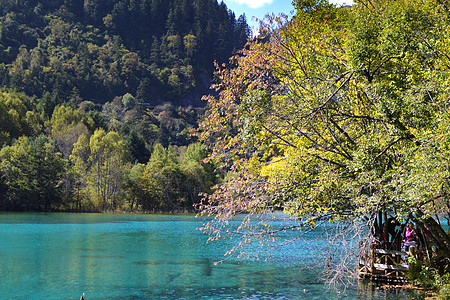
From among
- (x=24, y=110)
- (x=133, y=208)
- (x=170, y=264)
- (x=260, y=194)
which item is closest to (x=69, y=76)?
(x=24, y=110)

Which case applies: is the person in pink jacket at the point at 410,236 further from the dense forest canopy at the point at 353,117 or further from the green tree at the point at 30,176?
the green tree at the point at 30,176

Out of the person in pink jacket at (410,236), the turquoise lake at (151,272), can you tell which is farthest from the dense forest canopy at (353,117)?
the turquoise lake at (151,272)

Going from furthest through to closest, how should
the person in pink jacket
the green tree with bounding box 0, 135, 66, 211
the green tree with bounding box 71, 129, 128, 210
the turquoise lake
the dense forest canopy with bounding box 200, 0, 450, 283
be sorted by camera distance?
the green tree with bounding box 71, 129, 128, 210, the green tree with bounding box 0, 135, 66, 211, the turquoise lake, the person in pink jacket, the dense forest canopy with bounding box 200, 0, 450, 283

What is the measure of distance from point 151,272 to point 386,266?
11905 millimetres

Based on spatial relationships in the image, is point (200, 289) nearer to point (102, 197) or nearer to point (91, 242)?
point (91, 242)

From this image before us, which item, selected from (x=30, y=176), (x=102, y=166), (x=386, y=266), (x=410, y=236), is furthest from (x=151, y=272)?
(x=102, y=166)

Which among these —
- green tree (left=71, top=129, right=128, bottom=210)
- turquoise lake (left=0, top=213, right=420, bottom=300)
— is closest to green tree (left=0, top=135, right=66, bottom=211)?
green tree (left=71, top=129, right=128, bottom=210)

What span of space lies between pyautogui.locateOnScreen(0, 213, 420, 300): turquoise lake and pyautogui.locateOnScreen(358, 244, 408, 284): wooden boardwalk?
929mm

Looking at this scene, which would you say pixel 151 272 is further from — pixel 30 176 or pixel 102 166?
pixel 102 166

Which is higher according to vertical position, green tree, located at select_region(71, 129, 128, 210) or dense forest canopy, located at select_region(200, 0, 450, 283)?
green tree, located at select_region(71, 129, 128, 210)

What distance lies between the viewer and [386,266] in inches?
757

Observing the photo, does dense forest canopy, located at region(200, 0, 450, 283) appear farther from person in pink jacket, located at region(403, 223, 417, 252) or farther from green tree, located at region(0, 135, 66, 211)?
green tree, located at region(0, 135, 66, 211)

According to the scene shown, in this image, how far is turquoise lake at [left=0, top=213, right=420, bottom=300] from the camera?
19609 mm

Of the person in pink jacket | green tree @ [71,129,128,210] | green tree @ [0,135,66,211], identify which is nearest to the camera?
the person in pink jacket
